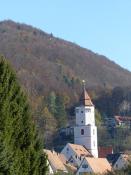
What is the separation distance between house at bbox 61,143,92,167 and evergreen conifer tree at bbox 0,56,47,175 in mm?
69670

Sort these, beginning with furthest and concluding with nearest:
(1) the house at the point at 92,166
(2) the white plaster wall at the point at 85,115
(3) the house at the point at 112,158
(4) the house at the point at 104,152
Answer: (2) the white plaster wall at the point at 85,115, (4) the house at the point at 104,152, (3) the house at the point at 112,158, (1) the house at the point at 92,166

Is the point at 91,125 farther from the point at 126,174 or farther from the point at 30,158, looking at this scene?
the point at 30,158

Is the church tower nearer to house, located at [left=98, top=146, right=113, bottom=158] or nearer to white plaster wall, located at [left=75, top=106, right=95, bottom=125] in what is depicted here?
white plaster wall, located at [left=75, top=106, right=95, bottom=125]

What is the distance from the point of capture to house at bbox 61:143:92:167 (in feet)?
305

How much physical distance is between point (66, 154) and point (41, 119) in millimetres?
30241

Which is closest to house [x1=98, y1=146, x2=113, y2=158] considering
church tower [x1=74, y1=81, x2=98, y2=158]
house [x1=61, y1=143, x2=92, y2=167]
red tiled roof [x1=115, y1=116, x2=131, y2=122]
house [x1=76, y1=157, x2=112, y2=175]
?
church tower [x1=74, y1=81, x2=98, y2=158]

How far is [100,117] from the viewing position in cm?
14625

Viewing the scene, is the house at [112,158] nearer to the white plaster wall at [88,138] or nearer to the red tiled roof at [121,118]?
the white plaster wall at [88,138]

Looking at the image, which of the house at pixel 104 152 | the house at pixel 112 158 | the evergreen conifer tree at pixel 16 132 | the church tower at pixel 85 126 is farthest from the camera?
the church tower at pixel 85 126

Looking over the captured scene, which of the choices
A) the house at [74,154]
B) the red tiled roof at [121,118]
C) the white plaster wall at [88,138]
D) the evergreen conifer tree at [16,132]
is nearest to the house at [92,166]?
the house at [74,154]

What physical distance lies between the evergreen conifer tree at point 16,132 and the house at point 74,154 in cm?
6967

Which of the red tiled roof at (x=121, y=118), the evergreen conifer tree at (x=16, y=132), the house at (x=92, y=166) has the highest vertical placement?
the red tiled roof at (x=121, y=118)

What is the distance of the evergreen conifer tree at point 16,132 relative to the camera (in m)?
19.6

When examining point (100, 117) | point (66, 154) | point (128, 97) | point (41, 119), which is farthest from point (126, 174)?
point (128, 97)
